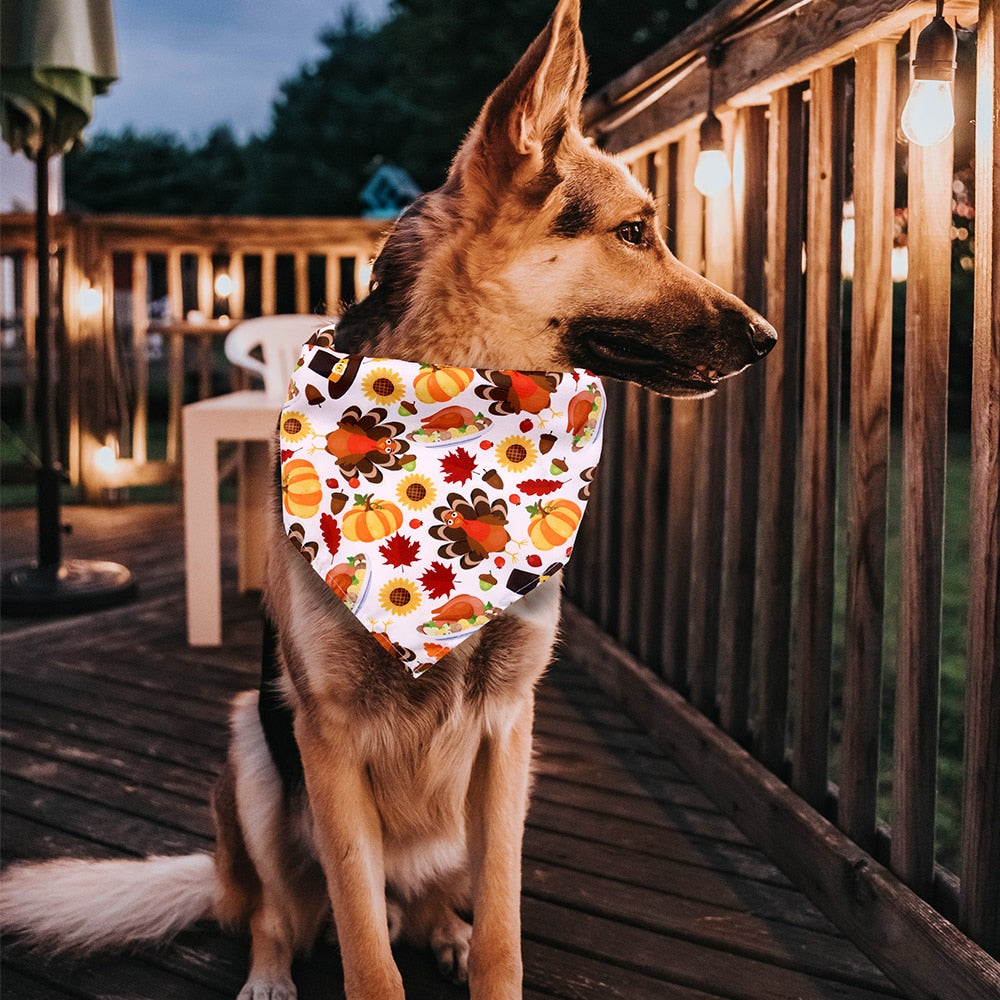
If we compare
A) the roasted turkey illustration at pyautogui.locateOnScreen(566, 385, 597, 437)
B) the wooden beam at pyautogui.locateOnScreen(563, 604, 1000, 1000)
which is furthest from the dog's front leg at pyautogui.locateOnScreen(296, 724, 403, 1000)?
the wooden beam at pyautogui.locateOnScreen(563, 604, 1000, 1000)

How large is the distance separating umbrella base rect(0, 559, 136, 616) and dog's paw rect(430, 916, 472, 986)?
103 inches

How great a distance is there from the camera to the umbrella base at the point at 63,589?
374 cm

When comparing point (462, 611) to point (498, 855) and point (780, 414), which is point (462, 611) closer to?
point (498, 855)

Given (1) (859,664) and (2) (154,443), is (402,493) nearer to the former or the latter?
(1) (859,664)

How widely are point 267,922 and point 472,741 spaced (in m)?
0.51

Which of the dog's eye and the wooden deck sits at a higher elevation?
the dog's eye

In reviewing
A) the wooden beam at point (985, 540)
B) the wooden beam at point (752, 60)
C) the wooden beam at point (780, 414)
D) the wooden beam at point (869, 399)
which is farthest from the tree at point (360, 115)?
the wooden beam at point (985, 540)

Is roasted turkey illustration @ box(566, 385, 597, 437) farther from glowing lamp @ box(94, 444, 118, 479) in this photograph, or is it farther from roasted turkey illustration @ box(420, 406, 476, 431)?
glowing lamp @ box(94, 444, 118, 479)

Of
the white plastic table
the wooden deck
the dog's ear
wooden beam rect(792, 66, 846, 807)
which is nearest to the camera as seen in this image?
the dog's ear

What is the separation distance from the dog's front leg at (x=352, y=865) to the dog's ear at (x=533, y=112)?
905 millimetres

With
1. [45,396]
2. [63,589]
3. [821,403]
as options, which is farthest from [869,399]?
[45,396]

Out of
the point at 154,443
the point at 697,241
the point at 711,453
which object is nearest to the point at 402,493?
the point at 711,453

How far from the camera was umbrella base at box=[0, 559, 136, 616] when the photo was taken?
3.74 meters

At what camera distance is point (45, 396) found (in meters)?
3.98
